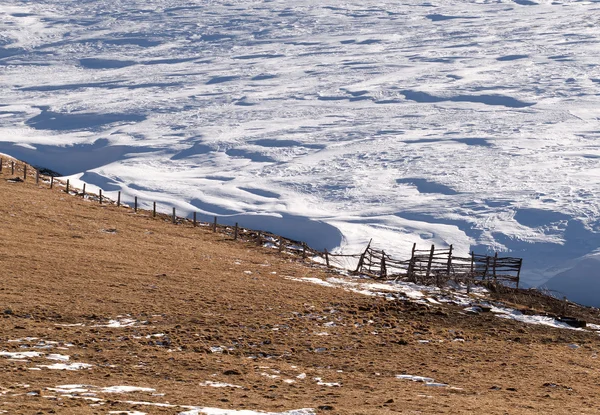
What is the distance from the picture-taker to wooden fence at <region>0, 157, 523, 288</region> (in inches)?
973

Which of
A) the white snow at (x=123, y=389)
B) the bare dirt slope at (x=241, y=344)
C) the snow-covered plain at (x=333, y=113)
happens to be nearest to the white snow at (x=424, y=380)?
the bare dirt slope at (x=241, y=344)

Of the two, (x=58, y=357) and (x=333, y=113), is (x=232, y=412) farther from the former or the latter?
(x=333, y=113)

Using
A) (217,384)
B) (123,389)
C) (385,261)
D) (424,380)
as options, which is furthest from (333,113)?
(123,389)

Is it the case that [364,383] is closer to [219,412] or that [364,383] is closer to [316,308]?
[219,412]

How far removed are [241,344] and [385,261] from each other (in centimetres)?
1591

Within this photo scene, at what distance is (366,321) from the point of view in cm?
1747

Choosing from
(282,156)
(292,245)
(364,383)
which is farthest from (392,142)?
(364,383)

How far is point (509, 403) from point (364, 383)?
6.83 feet

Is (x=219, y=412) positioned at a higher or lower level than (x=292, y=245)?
higher

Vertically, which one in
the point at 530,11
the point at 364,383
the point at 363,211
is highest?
the point at 530,11

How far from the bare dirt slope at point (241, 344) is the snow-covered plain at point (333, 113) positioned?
61.2 ft

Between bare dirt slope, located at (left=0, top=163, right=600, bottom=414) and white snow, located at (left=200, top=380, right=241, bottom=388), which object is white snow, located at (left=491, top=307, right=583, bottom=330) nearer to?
bare dirt slope, located at (left=0, top=163, right=600, bottom=414)

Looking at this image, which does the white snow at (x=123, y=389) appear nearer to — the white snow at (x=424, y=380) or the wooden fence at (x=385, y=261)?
the white snow at (x=424, y=380)

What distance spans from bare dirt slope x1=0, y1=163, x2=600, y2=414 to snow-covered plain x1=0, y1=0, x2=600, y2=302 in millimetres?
18648
